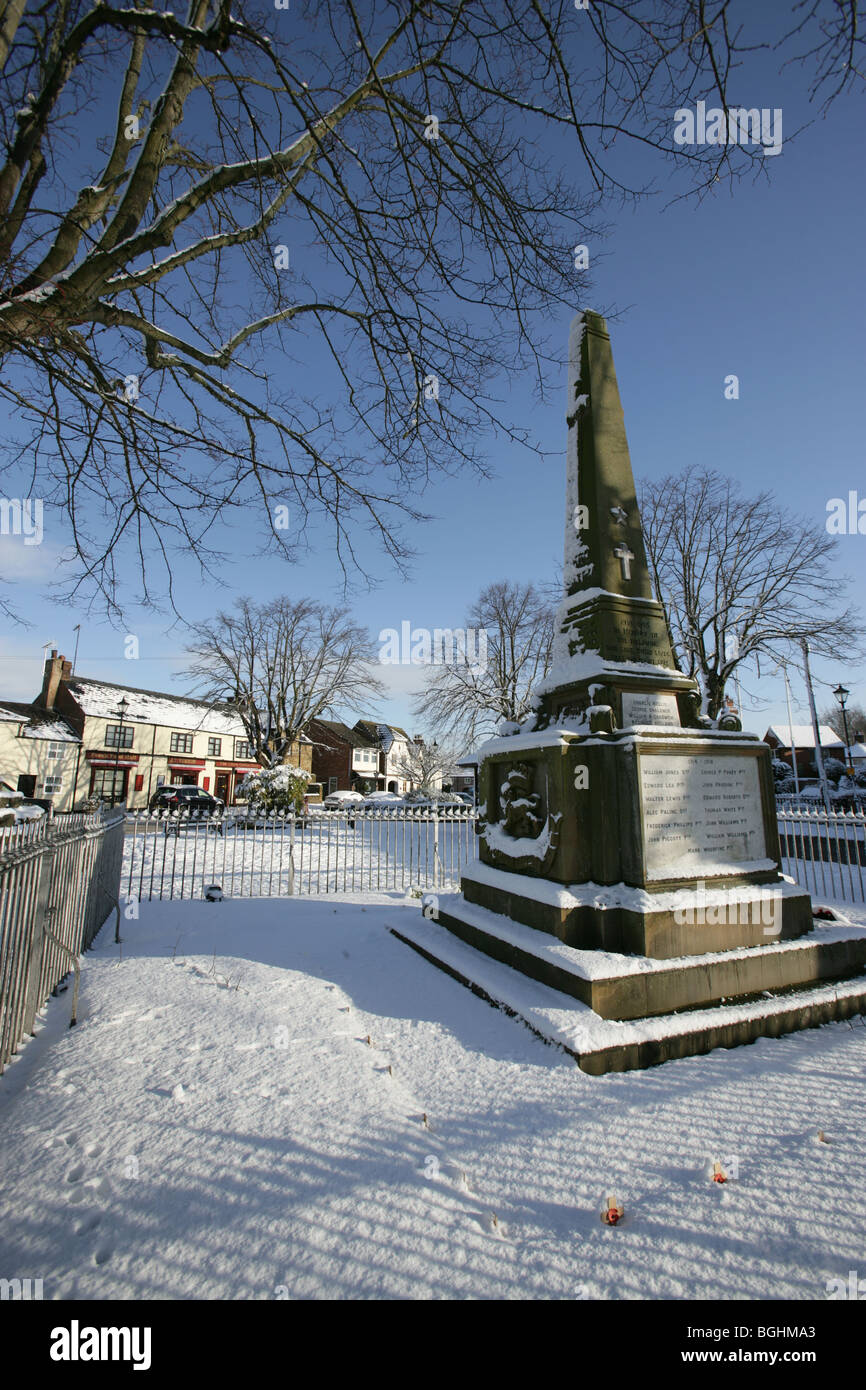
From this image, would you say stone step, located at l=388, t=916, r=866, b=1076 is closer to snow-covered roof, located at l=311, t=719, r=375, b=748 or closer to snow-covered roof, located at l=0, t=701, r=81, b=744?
snow-covered roof, located at l=0, t=701, r=81, b=744

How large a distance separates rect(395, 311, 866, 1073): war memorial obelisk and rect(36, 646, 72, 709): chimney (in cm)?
3998

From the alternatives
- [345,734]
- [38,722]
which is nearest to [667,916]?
[38,722]

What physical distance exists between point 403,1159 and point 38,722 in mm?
39900

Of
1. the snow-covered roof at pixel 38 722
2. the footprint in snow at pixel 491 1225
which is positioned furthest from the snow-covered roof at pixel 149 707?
the footprint in snow at pixel 491 1225

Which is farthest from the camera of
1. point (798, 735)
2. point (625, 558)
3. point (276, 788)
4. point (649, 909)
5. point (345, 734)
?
point (798, 735)

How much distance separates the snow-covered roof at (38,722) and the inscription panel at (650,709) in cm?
3701

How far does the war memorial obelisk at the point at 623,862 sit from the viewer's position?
4055 millimetres

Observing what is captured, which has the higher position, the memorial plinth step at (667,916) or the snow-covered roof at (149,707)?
the snow-covered roof at (149,707)

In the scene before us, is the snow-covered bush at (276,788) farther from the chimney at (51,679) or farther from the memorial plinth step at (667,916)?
the chimney at (51,679)

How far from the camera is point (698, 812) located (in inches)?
196

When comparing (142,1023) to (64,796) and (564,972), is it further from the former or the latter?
(64,796)

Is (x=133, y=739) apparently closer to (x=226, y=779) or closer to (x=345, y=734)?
(x=226, y=779)

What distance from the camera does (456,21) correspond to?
Answer: 10.7 feet
